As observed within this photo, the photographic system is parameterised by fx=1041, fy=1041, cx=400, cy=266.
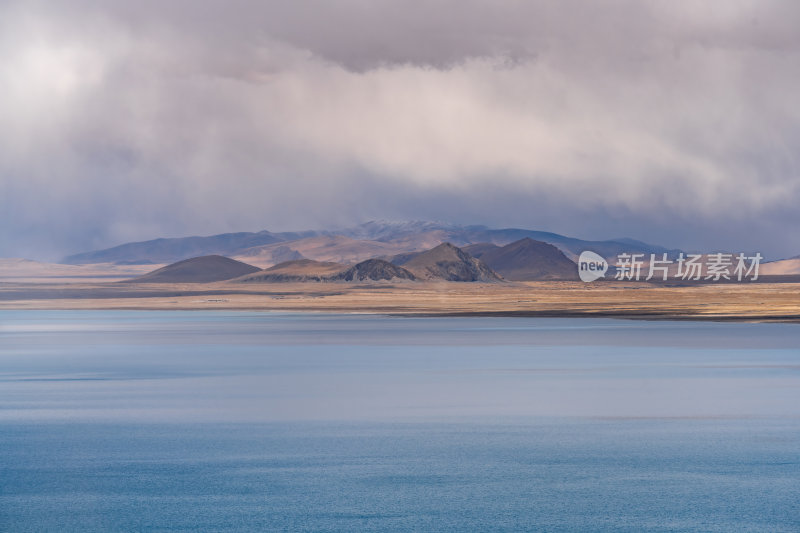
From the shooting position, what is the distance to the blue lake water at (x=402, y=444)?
45.4 ft

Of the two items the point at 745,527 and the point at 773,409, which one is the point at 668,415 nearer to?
the point at 773,409

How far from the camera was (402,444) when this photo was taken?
1919 centimetres

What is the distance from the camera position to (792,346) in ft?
156

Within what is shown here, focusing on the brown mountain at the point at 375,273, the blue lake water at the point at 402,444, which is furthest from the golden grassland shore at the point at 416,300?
the blue lake water at the point at 402,444

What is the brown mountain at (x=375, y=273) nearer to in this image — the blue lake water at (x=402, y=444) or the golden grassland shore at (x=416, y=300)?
the golden grassland shore at (x=416, y=300)

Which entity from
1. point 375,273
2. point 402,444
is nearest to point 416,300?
point 375,273

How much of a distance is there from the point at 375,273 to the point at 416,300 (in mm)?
51294

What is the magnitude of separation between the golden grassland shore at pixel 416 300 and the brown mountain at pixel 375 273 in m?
4.42

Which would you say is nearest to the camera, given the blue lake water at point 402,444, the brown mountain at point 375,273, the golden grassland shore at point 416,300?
the blue lake water at point 402,444

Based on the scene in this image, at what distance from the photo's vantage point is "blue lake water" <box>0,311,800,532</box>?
13.8 metres

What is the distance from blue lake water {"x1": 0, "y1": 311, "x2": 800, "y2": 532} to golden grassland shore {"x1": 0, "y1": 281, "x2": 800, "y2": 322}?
52.9 meters

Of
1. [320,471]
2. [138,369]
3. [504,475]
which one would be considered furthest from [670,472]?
[138,369]

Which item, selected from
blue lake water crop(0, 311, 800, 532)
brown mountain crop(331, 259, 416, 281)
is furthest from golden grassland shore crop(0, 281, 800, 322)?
blue lake water crop(0, 311, 800, 532)

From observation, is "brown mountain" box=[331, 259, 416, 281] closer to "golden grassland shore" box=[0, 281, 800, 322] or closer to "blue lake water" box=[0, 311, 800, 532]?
Result: "golden grassland shore" box=[0, 281, 800, 322]
